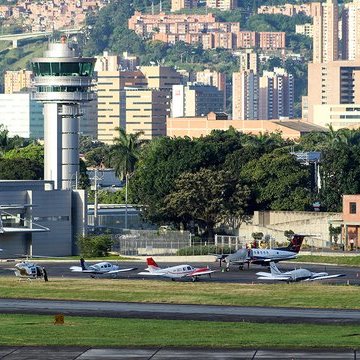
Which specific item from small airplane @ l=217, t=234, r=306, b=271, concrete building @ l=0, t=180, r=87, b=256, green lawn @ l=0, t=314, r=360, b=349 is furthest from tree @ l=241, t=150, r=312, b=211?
green lawn @ l=0, t=314, r=360, b=349

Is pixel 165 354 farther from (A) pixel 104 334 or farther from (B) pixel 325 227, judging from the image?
(B) pixel 325 227

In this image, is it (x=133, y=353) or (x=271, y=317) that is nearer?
(x=133, y=353)

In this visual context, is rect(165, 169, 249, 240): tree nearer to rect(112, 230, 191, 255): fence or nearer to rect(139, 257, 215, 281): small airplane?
rect(112, 230, 191, 255): fence

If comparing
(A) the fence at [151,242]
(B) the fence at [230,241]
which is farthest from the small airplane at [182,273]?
(B) the fence at [230,241]

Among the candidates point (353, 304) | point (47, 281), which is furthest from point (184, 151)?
point (353, 304)

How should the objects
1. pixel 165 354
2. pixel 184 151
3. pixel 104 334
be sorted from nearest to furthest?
1. pixel 165 354
2. pixel 104 334
3. pixel 184 151

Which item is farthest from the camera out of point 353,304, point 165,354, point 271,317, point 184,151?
point 184,151

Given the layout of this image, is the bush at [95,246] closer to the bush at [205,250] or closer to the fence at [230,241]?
the bush at [205,250]
